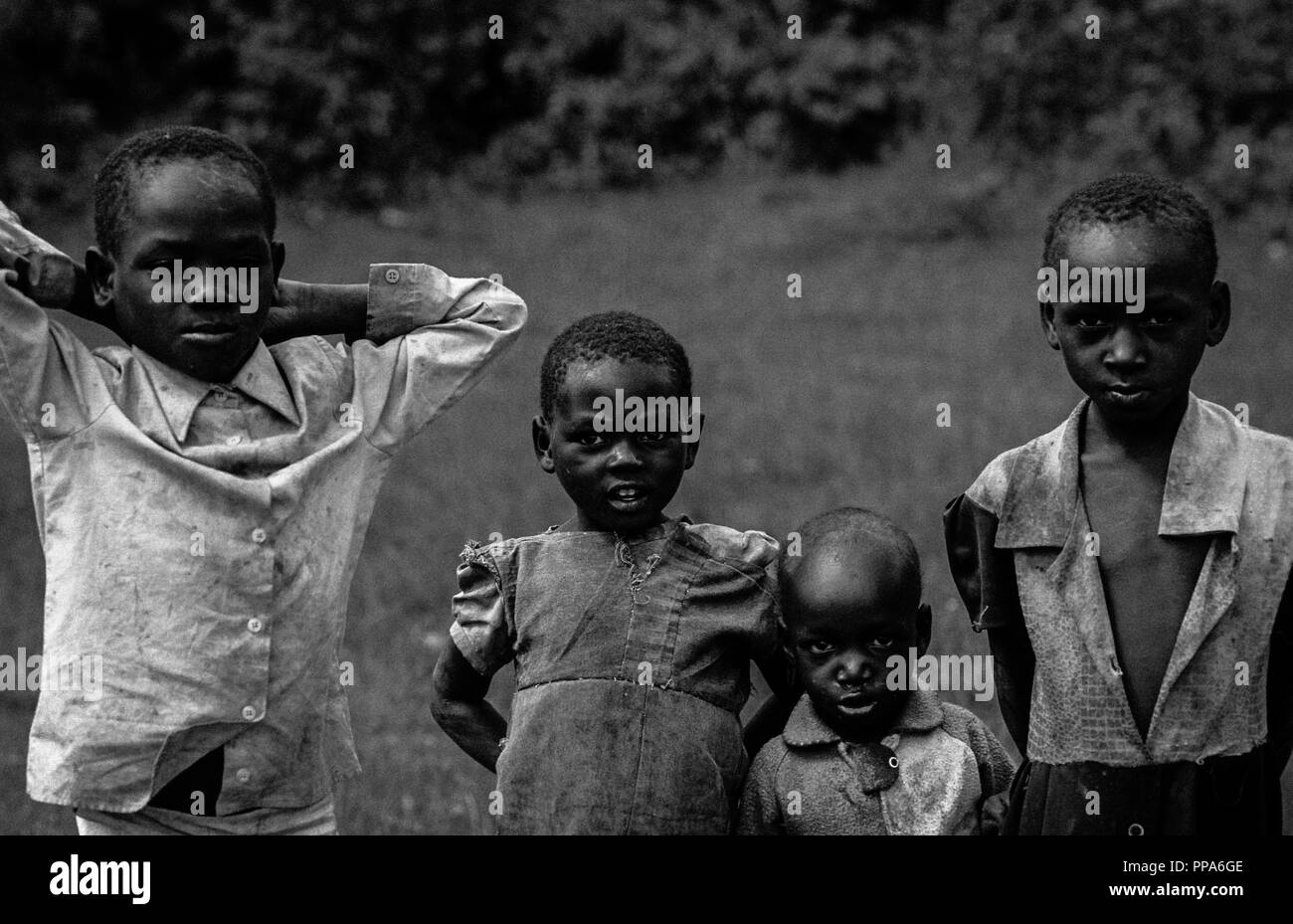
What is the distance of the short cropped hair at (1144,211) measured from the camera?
3090 mm

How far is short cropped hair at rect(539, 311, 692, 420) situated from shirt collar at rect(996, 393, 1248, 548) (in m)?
0.66

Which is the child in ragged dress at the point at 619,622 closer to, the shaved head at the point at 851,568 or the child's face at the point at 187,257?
the shaved head at the point at 851,568

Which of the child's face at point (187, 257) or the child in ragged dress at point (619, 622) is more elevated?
the child's face at point (187, 257)

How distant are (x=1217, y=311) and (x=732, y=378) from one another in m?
5.09

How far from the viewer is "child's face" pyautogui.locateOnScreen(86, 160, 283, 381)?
9.71 ft

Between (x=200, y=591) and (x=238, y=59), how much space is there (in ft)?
30.4

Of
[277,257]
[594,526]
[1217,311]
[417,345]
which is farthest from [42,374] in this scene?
[1217,311]

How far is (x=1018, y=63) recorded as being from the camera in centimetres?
1050

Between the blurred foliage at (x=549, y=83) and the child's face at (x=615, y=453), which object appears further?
the blurred foliage at (x=549, y=83)

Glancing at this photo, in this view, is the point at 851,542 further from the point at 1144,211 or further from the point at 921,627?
the point at 1144,211

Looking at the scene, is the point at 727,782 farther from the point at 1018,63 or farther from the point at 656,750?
the point at 1018,63

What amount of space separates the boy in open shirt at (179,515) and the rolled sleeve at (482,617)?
0.83ft

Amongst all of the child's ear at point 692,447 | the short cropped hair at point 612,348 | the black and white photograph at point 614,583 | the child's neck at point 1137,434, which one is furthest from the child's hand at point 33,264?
the child's neck at point 1137,434

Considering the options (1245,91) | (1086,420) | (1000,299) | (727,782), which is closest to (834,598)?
(727,782)
